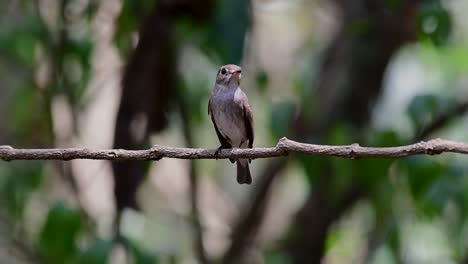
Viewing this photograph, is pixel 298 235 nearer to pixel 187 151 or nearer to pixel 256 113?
pixel 256 113

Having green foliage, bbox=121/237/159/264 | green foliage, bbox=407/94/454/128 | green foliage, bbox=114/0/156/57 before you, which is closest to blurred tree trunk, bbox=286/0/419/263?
green foliage, bbox=114/0/156/57

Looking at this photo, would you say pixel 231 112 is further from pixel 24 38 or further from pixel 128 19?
pixel 24 38

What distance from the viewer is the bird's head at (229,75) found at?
5449mm

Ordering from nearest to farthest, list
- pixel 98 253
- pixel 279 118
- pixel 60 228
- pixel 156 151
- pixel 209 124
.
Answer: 1. pixel 156 151
2. pixel 98 253
3. pixel 60 228
4. pixel 279 118
5. pixel 209 124

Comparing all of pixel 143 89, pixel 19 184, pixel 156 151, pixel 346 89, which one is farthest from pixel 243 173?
pixel 156 151

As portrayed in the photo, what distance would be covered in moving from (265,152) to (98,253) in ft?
5.32

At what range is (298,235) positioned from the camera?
23.0ft

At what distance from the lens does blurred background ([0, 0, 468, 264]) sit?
5035 mm

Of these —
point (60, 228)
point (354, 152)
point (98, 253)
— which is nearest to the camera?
point (354, 152)

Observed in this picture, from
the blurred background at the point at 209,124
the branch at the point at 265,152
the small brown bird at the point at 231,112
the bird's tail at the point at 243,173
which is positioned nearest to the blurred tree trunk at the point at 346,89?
the blurred background at the point at 209,124

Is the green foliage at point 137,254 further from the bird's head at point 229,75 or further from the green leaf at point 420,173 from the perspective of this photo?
the green leaf at point 420,173

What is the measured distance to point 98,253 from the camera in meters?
4.70

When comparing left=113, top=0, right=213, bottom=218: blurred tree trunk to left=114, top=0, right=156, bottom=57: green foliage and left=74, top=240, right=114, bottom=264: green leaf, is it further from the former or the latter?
left=74, top=240, right=114, bottom=264: green leaf

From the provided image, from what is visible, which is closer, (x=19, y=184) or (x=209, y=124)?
(x=19, y=184)
